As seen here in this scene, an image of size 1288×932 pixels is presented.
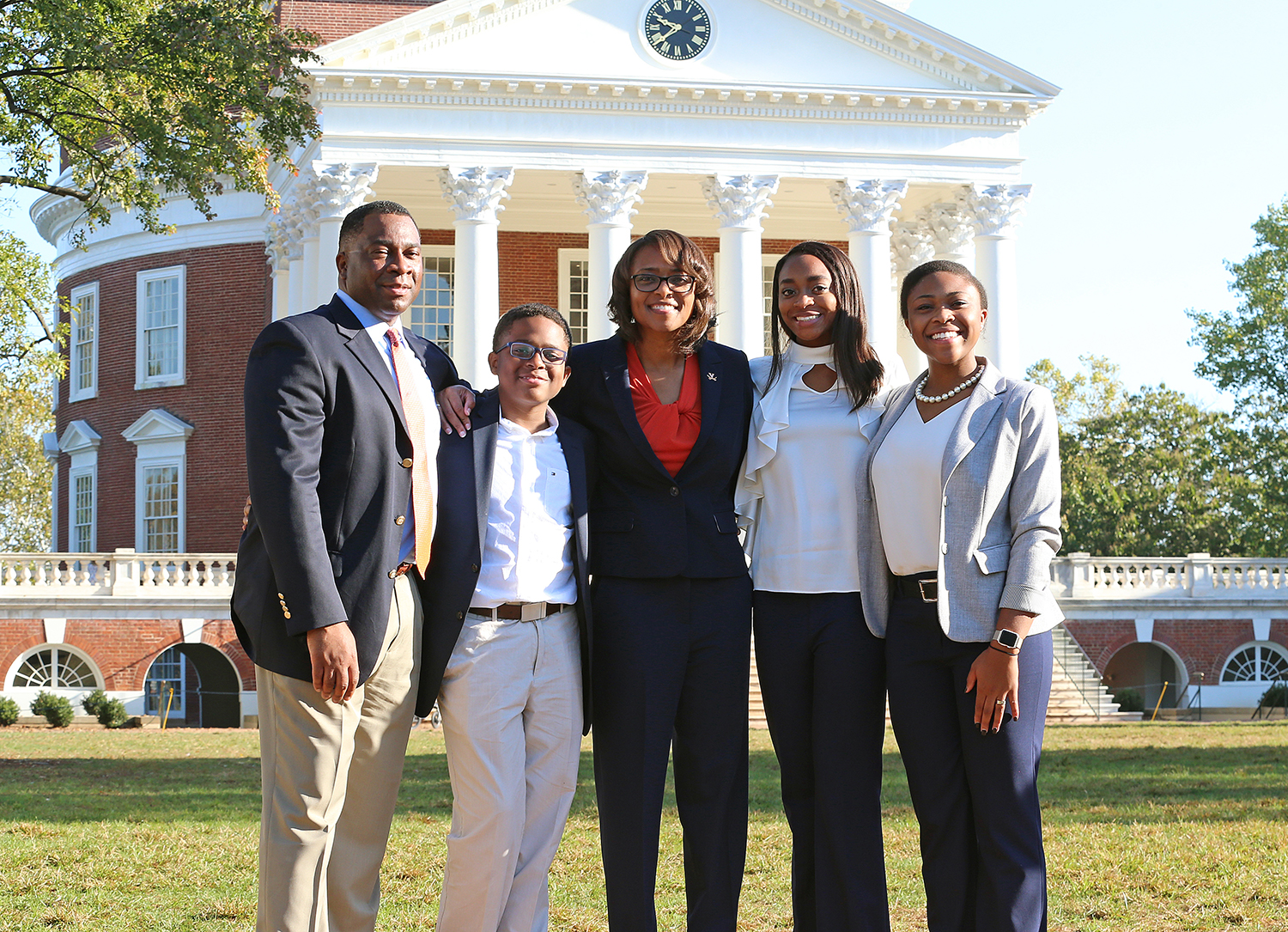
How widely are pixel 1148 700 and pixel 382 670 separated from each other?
30.9 meters

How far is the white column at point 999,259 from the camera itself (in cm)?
2927

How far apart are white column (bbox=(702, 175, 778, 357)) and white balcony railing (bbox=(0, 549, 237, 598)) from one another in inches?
473

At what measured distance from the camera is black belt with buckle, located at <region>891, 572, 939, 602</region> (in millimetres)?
5281

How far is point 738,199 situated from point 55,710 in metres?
17.3

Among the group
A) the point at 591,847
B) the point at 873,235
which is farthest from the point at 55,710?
the point at 873,235

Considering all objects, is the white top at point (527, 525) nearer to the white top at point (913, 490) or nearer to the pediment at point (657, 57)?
the white top at point (913, 490)

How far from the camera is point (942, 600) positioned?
520cm

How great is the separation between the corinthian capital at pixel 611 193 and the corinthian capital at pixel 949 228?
7327 millimetres

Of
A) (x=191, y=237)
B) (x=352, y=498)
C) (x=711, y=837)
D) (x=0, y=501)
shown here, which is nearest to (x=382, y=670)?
(x=352, y=498)

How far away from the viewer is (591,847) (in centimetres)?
1006

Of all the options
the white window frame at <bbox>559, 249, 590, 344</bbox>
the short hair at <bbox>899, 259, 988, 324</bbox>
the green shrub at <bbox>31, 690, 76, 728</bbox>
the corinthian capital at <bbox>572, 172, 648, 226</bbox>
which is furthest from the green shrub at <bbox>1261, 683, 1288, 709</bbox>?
the short hair at <bbox>899, 259, 988, 324</bbox>

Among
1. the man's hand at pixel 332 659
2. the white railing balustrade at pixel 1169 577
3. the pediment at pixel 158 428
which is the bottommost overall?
the white railing balustrade at pixel 1169 577

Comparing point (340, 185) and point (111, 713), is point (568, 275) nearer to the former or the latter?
point (340, 185)

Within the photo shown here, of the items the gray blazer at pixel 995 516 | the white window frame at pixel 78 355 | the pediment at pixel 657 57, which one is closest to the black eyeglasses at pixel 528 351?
the gray blazer at pixel 995 516
